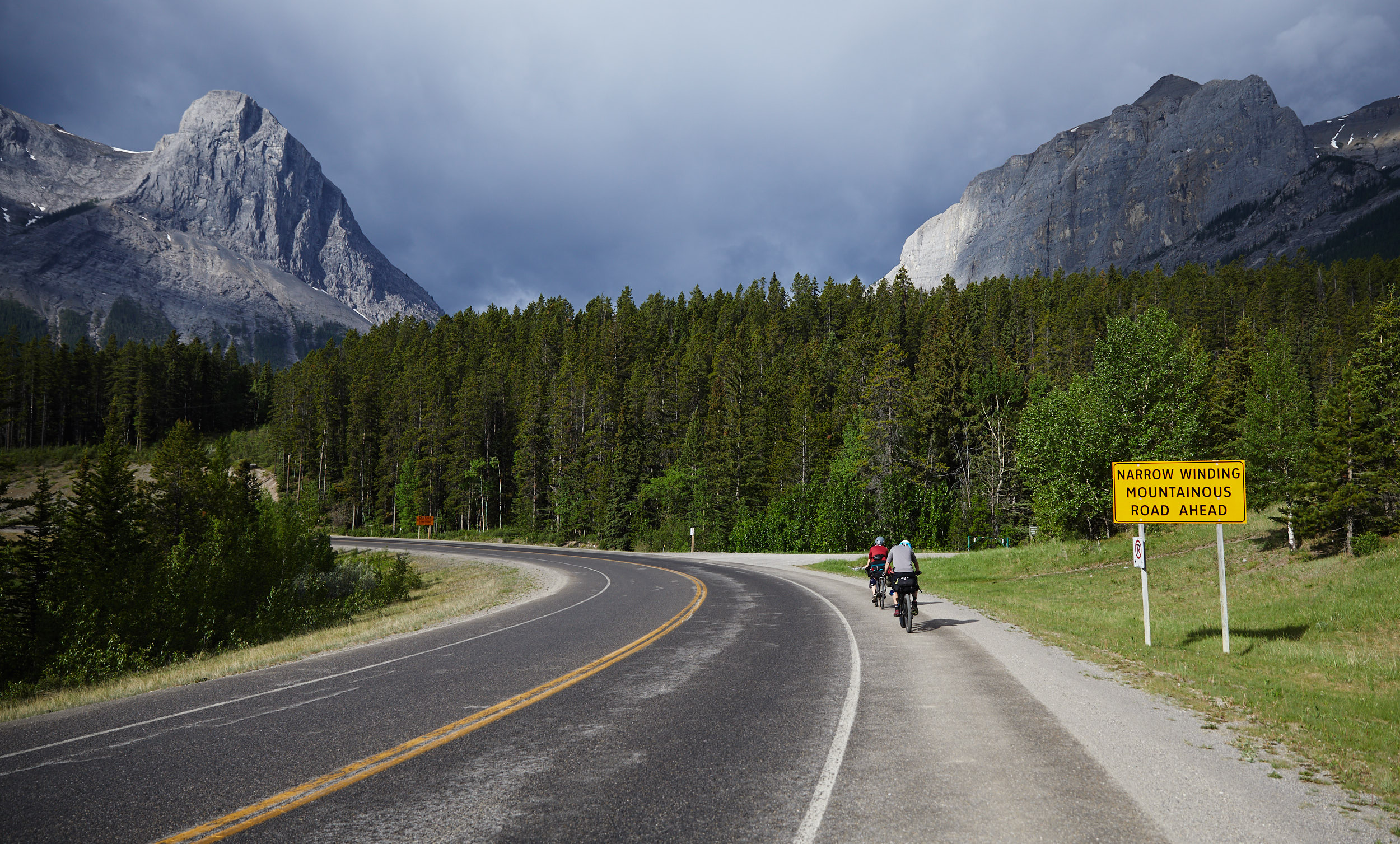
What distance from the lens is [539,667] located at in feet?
33.1

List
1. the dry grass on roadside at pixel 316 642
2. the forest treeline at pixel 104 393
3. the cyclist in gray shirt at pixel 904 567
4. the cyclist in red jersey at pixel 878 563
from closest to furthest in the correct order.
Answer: the dry grass on roadside at pixel 316 642
the cyclist in gray shirt at pixel 904 567
the cyclist in red jersey at pixel 878 563
the forest treeline at pixel 104 393

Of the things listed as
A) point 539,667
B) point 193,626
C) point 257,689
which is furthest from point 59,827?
point 193,626

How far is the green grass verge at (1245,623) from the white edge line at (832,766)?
13.1 feet

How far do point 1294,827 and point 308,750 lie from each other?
7.89 meters

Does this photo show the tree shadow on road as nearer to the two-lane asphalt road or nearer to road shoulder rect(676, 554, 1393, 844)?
the two-lane asphalt road

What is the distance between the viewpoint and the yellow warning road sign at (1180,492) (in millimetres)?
11844

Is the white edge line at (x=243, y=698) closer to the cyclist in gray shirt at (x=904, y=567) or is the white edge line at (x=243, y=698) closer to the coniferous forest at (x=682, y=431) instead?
the cyclist in gray shirt at (x=904, y=567)

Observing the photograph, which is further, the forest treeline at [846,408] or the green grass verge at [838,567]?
the forest treeline at [846,408]

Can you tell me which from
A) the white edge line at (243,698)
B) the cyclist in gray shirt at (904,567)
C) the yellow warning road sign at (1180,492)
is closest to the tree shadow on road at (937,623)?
the cyclist in gray shirt at (904,567)

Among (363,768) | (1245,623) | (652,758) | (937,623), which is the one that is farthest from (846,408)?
(363,768)

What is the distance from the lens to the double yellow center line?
4375 millimetres

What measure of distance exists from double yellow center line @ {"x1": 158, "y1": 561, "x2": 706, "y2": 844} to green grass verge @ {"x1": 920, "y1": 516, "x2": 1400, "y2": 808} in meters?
7.78

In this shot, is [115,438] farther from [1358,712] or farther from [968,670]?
[1358,712]

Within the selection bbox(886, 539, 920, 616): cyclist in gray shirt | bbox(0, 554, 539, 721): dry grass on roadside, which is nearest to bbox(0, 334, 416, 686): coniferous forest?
bbox(0, 554, 539, 721): dry grass on roadside
